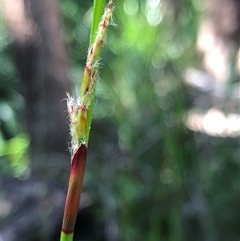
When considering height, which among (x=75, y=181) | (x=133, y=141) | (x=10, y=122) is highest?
(x=10, y=122)

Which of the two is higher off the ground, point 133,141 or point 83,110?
point 133,141

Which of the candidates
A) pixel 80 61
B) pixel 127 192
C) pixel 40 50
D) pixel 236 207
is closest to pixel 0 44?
pixel 80 61

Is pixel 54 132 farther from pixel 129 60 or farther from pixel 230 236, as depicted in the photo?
pixel 230 236

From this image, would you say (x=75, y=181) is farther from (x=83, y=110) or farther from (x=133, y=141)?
(x=133, y=141)

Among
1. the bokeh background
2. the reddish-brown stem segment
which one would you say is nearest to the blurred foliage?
the bokeh background

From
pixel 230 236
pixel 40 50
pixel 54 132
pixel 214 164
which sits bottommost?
pixel 230 236

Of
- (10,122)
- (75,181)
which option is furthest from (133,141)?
(75,181)

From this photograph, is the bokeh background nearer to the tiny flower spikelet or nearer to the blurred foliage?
the blurred foliage
